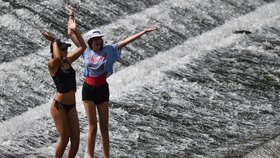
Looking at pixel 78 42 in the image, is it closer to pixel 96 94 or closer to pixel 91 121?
pixel 96 94

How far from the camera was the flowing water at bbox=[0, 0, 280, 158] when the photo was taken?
1105cm

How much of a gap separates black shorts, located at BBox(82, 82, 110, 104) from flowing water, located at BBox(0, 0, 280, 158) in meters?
1.31

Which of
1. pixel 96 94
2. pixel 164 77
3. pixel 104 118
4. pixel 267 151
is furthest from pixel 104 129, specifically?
pixel 164 77

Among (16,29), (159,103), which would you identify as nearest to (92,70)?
(159,103)

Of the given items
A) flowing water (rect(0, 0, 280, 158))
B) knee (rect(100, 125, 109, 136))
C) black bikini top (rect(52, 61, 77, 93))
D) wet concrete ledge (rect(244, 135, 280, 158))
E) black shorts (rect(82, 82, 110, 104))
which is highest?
black bikini top (rect(52, 61, 77, 93))

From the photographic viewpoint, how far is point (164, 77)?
13969mm

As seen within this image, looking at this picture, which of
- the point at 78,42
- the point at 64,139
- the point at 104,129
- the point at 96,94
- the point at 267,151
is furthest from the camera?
the point at 267,151

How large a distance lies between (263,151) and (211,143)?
0.93m

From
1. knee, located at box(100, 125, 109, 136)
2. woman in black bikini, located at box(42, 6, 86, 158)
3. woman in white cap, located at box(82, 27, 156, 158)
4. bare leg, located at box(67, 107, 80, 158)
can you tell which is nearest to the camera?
woman in black bikini, located at box(42, 6, 86, 158)

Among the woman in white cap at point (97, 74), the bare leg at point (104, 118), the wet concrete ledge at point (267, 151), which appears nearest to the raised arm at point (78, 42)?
the woman in white cap at point (97, 74)

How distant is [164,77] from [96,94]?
16.1ft

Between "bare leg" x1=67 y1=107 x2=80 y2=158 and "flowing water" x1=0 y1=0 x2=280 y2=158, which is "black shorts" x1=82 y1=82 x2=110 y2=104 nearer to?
"bare leg" x1=67 y1=107 x2=80 y2=158

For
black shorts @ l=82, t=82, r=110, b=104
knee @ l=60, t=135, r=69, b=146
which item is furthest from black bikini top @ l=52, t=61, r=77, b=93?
knee @ l=60, t=135, r=69, b=146

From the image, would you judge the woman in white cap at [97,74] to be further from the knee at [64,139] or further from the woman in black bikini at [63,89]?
the knee at [64,139]
